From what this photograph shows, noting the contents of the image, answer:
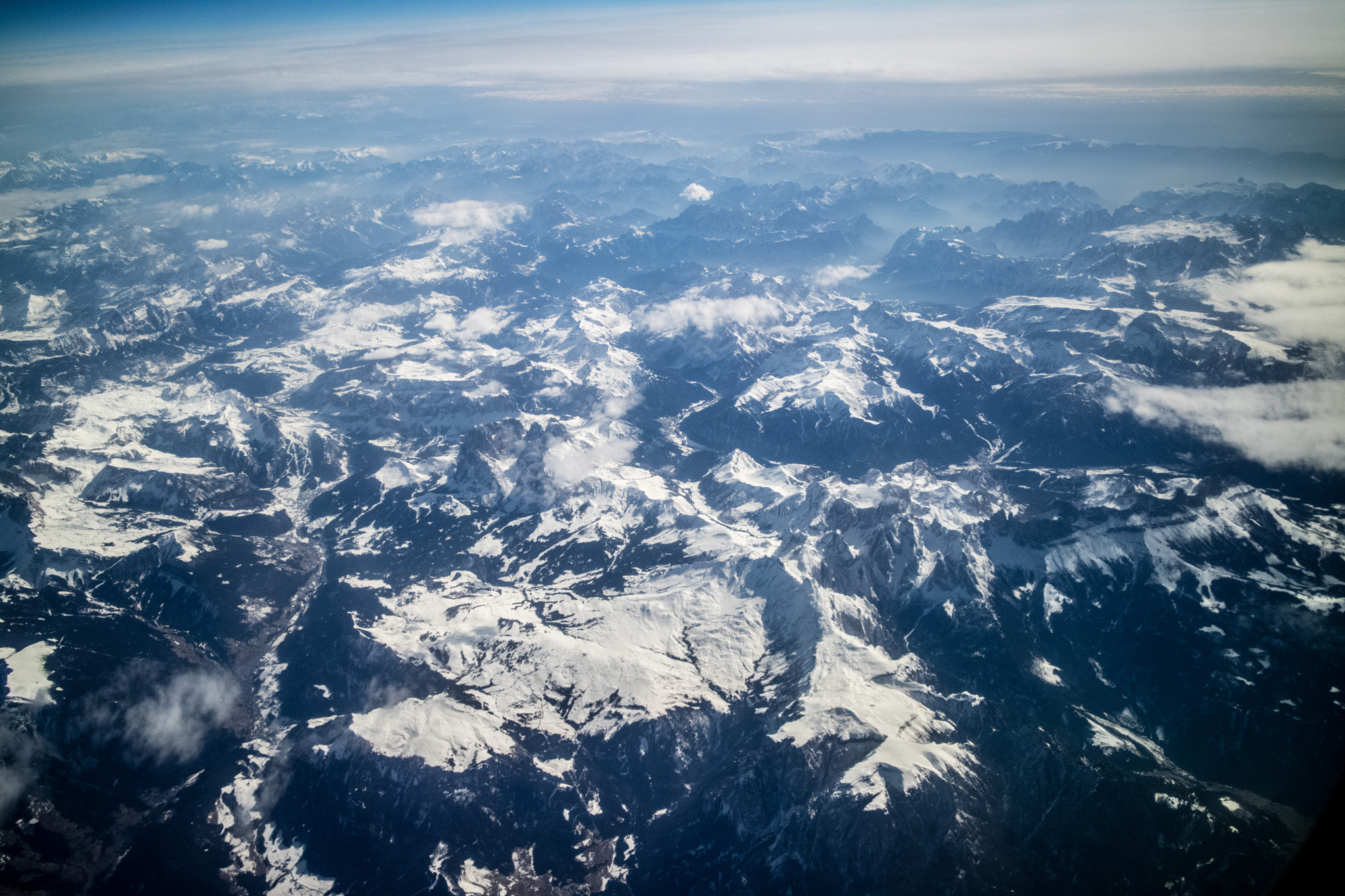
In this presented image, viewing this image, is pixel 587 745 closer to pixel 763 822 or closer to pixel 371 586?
pixel 763 822

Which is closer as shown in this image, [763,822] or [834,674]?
[763,822]

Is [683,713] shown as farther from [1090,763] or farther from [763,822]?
[1090,763]

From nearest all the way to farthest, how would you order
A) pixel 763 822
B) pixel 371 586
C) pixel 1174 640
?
pixel 763 822
pixel 1174 640
pixel 371 586

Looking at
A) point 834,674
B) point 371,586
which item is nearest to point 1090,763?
point 834,674

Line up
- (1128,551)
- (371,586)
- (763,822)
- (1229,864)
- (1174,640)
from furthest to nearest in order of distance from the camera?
1. (371,586)
2. (1128,551)
3. (1174,640)
4. (763,822)
5. (1229,864)

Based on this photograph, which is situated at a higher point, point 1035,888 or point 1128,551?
point 1128,551

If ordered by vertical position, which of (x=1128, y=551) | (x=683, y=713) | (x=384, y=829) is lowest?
(x=384, y=829)

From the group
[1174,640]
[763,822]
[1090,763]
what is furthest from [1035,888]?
[1174,640]

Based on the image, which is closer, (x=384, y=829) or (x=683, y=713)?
(x=384, y=829)

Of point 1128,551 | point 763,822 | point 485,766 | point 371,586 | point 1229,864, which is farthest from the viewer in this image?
point 371,586
